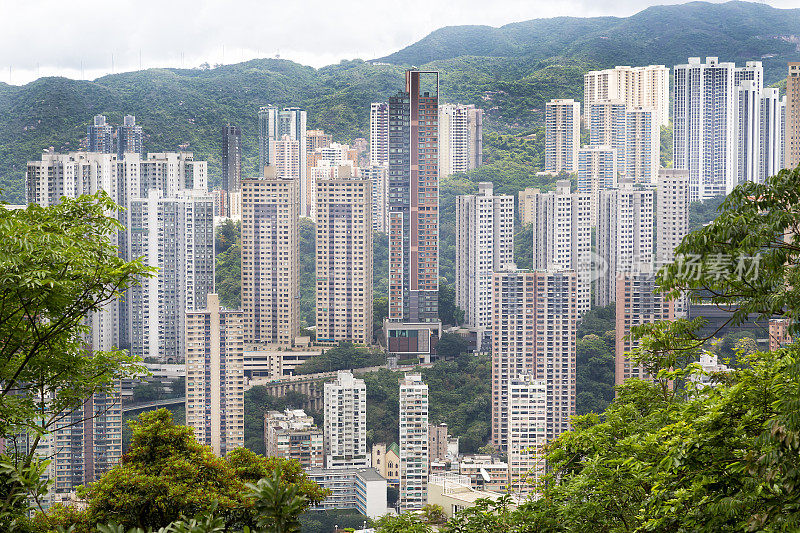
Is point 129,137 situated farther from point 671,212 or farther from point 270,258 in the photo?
point 671,212

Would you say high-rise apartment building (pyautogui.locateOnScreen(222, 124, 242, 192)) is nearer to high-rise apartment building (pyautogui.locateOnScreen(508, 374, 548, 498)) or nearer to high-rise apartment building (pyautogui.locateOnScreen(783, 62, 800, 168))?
high-rise apartment building (pyautogui.locateOnScreen(508, 374, 548, 498))

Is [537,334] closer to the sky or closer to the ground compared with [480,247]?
closer to the ground

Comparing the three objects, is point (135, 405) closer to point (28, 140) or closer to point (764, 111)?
point (28, 140)

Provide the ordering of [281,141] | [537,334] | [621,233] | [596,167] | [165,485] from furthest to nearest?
1. [281,141]
2. [596,167]
3. [621,233]
4. [537,334]
5. [165,485]

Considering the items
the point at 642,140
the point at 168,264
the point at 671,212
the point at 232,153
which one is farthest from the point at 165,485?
the point at 232,153

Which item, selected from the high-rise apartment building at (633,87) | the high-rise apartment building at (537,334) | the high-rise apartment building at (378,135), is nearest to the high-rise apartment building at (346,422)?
the high-rise apartment building at (537,334)

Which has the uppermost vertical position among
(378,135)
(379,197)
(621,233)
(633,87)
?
(633,87)

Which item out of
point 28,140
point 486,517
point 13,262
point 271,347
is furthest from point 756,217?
point 28,140
